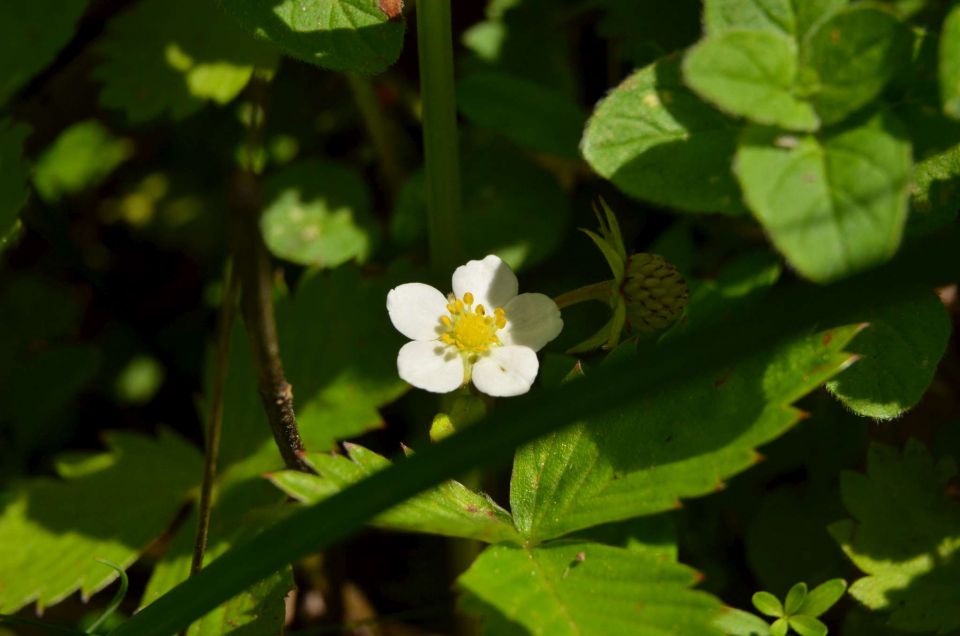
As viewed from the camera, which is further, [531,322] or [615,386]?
[531,322]

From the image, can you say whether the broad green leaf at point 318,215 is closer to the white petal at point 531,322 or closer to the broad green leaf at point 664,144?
the white petal at point 531,322

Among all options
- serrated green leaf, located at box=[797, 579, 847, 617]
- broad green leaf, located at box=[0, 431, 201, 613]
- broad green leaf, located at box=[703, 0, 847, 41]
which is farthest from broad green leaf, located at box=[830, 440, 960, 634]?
broad green leaf, located at box=[0, 431, 201, 613]

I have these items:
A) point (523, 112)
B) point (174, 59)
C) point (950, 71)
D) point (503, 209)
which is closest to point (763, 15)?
point (950, 71)

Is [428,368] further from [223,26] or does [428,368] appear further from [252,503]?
[223,26]

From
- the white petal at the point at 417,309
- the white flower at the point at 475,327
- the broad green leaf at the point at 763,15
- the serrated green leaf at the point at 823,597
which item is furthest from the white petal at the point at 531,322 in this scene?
the serrated green leaf at the point at 823,597

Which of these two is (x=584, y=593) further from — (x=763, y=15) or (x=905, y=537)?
(x=763, y=15)

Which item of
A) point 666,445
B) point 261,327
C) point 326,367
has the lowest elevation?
point 326,367

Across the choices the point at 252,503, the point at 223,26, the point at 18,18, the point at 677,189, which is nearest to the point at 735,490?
the point at 677,189

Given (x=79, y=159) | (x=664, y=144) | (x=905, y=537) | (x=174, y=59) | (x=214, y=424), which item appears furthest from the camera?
(x=79, y=159)
